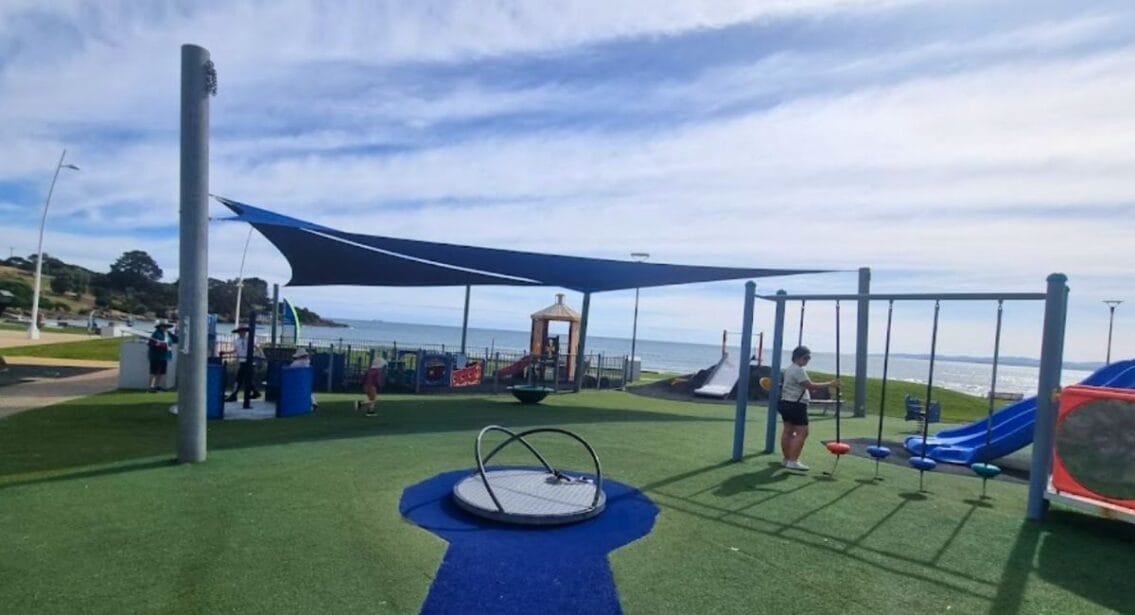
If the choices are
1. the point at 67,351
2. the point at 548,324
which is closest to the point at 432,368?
the point at 548,324

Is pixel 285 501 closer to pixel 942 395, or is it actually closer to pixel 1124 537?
pixel 1124 537

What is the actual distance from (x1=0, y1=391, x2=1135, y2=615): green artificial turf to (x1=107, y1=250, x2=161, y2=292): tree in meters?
88.9

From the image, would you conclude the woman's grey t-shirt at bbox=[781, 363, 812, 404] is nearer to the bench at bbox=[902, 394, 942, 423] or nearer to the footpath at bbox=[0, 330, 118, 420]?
the bench at bbox=[902, 394, 942, 423]

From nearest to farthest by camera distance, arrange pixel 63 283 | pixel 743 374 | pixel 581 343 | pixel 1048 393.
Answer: pixel 1048 393
pixel 743 374
pixel 581 343
pixel 63 283

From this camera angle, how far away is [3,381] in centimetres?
1336

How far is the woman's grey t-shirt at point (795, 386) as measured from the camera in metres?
8.05

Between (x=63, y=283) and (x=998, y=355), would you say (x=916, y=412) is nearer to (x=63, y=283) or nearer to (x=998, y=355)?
(x=998, y=355)

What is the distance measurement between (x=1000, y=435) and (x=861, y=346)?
567 cm

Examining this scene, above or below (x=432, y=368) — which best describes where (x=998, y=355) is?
above

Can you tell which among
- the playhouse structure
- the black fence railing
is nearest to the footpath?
the black fence railing

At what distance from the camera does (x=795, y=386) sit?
807 centimetres

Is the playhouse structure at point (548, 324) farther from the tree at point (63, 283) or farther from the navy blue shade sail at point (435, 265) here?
the tree at point (63, 283)

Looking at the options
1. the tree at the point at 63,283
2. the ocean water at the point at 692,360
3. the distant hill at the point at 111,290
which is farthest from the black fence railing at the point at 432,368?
the tree at the point at 63,283

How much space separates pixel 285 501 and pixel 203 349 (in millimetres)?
2356
